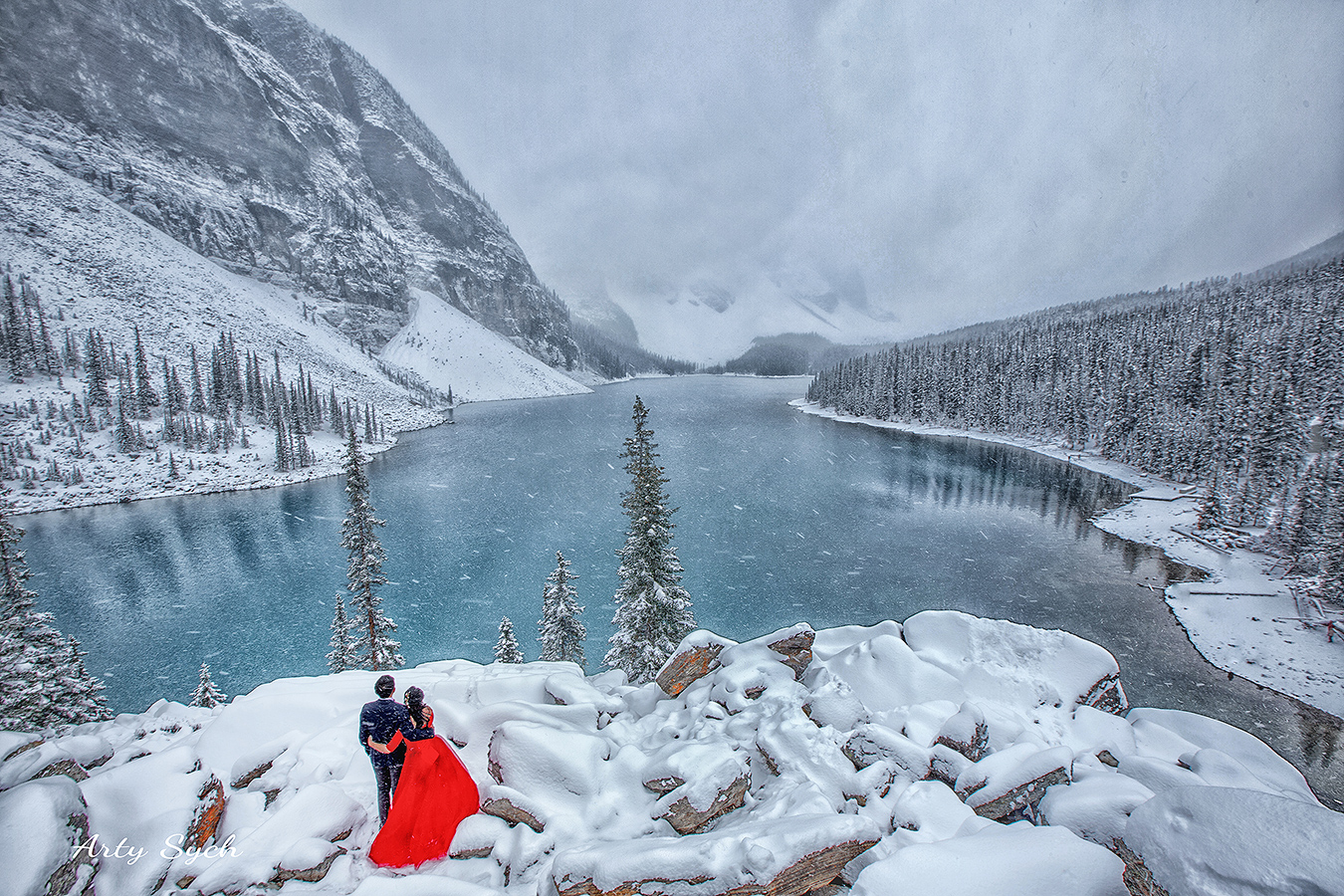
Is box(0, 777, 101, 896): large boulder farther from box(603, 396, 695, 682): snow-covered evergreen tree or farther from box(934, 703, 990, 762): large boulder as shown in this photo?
box(603, 396, 695, 682): snow-covered evergreen tree

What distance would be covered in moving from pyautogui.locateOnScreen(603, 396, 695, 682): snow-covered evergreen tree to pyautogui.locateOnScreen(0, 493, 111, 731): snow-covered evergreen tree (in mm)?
→ 16454

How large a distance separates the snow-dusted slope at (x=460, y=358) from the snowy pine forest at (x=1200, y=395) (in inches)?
4388

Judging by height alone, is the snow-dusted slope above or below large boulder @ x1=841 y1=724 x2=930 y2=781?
above

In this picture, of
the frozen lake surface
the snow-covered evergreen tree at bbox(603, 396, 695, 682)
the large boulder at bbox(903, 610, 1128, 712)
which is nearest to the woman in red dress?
the large boulder at bbox(903, 610, 1128, 712)

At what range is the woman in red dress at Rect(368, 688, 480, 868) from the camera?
551 cm

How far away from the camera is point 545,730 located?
7.20m

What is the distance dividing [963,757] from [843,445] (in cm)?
7859

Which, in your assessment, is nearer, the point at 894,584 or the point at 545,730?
the point at 545,730

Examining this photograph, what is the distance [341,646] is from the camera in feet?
68.3

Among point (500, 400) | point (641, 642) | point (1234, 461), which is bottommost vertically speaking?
point (641, 642)

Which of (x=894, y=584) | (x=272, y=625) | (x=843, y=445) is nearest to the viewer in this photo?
(x=272, y=625)

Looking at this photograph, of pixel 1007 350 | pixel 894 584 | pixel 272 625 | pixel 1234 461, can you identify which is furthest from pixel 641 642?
pixel 1007 350

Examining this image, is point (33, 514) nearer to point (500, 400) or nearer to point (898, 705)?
point (898, 705)

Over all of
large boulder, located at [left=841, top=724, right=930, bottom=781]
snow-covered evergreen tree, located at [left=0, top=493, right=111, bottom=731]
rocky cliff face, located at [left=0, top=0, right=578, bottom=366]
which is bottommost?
snow-covered evergreen tree, located at [left=0, top=493, right=111, bottom=731]
